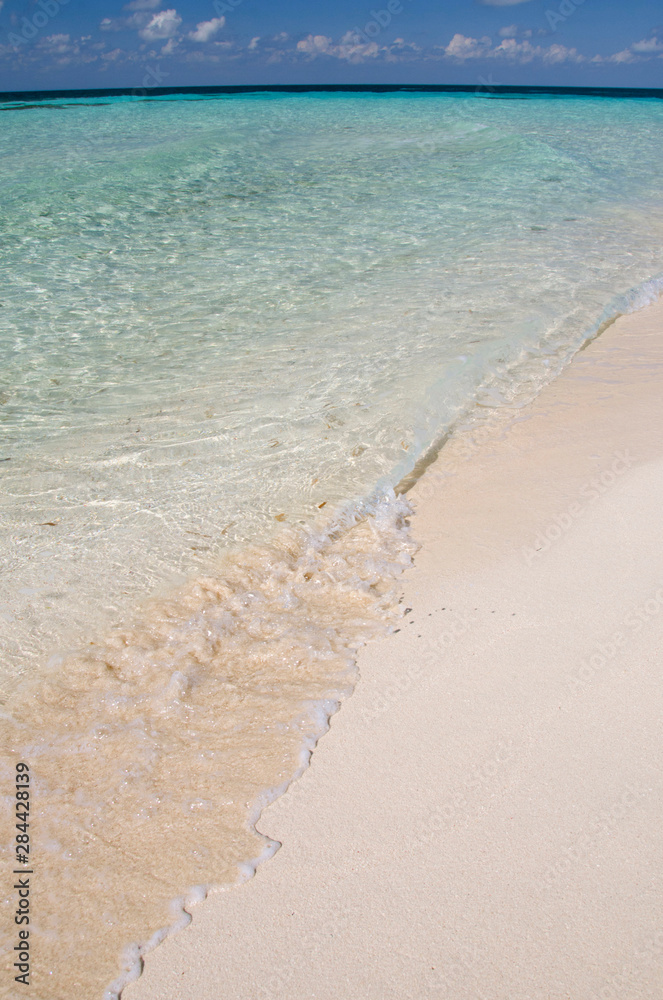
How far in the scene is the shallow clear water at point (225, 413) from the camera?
2127 millimetres

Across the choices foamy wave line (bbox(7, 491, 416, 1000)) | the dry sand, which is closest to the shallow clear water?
foamy wave line (bbox(7, 491, 416, 1000))

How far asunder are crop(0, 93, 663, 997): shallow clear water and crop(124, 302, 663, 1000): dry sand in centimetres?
17

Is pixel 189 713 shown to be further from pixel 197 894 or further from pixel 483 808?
pixel 483 808

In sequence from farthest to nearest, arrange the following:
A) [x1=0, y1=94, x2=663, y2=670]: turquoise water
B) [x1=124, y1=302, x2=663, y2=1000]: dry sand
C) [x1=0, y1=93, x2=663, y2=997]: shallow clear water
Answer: [x1=0, y1=94, x2=663, y2=670]: turquoise water
[x1=0, y1=93, x2=663, y2=997]: shallow clear water
[x1=124, y1=302, x2=663, y2=1000]: dry sand

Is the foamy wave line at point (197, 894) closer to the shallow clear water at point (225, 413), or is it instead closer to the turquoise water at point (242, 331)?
the shallow clear water at point (225, 413)

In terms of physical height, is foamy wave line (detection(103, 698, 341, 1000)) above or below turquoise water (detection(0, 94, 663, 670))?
below

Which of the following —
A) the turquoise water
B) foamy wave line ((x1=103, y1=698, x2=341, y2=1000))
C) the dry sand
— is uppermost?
the turquoise water

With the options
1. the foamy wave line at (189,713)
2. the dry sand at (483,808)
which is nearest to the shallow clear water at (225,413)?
the foamy wave line at (189,713)

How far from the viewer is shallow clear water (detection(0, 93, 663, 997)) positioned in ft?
6.98

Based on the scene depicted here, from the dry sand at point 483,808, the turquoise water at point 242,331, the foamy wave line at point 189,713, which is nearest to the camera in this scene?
the dry sand at point 483,808

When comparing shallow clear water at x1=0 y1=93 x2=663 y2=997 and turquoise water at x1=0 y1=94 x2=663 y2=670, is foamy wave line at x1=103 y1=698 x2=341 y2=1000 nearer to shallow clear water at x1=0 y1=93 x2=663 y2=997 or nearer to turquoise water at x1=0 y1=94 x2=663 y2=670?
shallow clear water at x1=0 y1=93 x2=663 y2=997

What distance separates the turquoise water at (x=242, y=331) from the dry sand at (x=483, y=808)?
1.03 m

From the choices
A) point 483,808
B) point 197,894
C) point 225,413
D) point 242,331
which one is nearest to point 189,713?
point 197,894

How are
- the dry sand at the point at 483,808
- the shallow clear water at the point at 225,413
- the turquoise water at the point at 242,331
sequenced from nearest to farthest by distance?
the dry sand at the point at 483,808 → the shallow clear water at the point at 225,413 → the turquoise water at the point at 242,331
